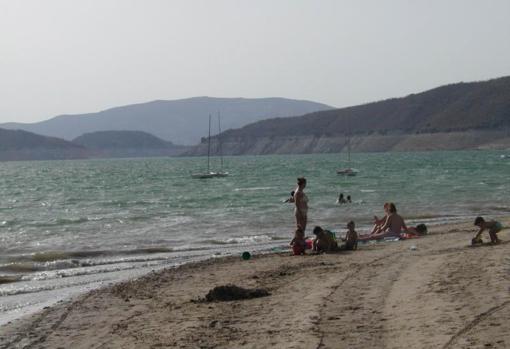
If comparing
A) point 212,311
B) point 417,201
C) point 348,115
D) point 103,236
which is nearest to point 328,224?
point 103,236

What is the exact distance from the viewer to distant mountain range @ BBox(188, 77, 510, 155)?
157 meters

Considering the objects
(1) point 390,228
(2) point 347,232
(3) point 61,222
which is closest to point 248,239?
(1) point 390,228

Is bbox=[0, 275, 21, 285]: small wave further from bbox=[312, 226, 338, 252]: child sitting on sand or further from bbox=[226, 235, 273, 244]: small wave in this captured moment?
bbox=[226, 235, 273, 244]: small wave

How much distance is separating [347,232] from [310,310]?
7.67 metres

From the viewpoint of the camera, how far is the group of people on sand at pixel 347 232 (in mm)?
14023

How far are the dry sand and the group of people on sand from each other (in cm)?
136

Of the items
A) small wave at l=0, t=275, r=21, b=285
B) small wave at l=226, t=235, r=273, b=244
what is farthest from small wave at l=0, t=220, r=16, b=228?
small wave at l=0, t=275, r=21, b=285

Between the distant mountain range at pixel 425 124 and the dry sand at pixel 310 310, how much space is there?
5548 inches

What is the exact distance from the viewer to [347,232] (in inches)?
623

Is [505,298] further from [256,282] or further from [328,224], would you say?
[328,224]

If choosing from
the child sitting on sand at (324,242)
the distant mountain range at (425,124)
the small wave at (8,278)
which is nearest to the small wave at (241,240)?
the child sitting on sand at (324,242)

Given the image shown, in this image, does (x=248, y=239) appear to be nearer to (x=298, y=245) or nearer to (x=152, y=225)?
(x=298, y=245)

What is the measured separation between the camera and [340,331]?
284 inches

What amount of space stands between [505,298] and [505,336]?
1468 mm
